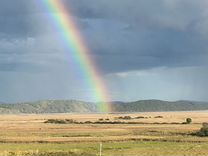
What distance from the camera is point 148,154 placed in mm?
45375

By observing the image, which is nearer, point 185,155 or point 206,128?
point 185,155

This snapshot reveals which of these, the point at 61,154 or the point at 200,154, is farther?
the point at 200,154

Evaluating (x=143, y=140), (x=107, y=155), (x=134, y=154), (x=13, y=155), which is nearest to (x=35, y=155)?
(x=13, y=155)

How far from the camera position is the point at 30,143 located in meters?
64.8

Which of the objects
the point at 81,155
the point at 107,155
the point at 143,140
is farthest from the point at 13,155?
Answer: the point at 143,140

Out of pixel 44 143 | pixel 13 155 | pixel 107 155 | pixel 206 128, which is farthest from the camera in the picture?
pixel 206 128

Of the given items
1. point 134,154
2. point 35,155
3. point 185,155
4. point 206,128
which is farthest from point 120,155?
point 206,128

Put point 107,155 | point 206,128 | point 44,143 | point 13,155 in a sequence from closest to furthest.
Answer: point 13,155, point 107,155, point 44,143, point 206,128

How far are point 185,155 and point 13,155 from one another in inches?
639

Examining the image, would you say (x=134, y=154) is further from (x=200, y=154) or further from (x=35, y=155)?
(x=35, y=155)

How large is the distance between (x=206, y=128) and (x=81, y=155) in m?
40.7

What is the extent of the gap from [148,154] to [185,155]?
3.92m

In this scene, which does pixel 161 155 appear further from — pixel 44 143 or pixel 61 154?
pixel 44 143

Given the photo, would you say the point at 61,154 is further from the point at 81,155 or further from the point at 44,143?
the point at 44,143
